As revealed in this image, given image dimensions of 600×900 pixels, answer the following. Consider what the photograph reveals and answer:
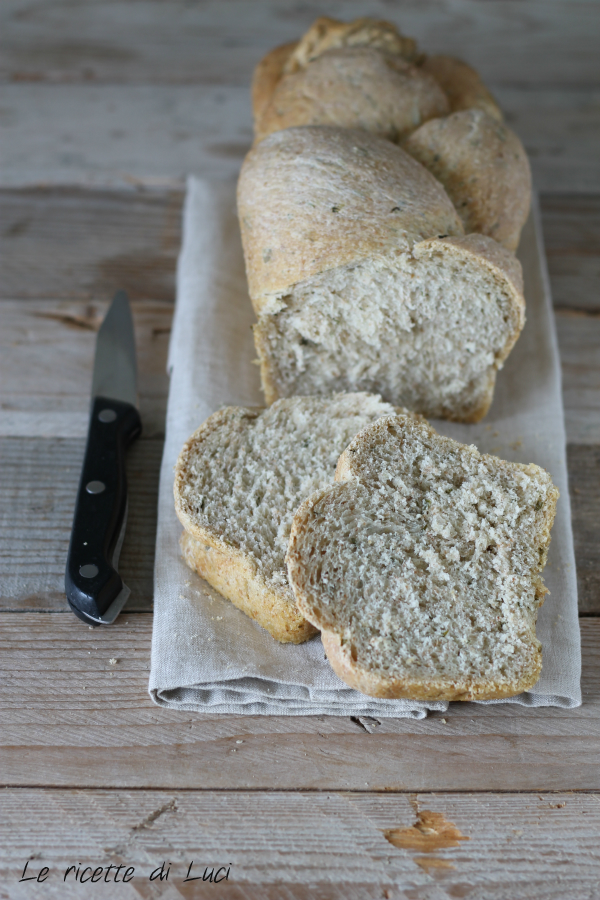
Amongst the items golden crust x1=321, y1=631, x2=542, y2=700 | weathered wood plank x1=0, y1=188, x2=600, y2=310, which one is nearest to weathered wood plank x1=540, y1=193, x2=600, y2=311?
weathered wood plank x1=0, y1=188, x2=600, y2=310

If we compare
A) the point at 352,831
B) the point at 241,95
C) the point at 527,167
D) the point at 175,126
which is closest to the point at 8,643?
the point at 352,831

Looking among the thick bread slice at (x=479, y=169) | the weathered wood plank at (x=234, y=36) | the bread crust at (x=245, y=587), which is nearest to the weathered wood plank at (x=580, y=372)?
the thick bread slice at (x=479, y=169)

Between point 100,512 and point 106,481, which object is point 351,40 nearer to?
point 106,481

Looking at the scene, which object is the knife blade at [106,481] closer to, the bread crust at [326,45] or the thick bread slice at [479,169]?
the bread crust at [326,45]

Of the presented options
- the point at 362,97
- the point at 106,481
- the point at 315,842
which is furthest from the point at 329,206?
the point at 315,842

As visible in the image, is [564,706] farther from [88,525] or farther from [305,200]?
[305,200]

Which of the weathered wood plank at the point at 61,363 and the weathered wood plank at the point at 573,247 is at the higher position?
the weathered wood plank at the point at 573,247
